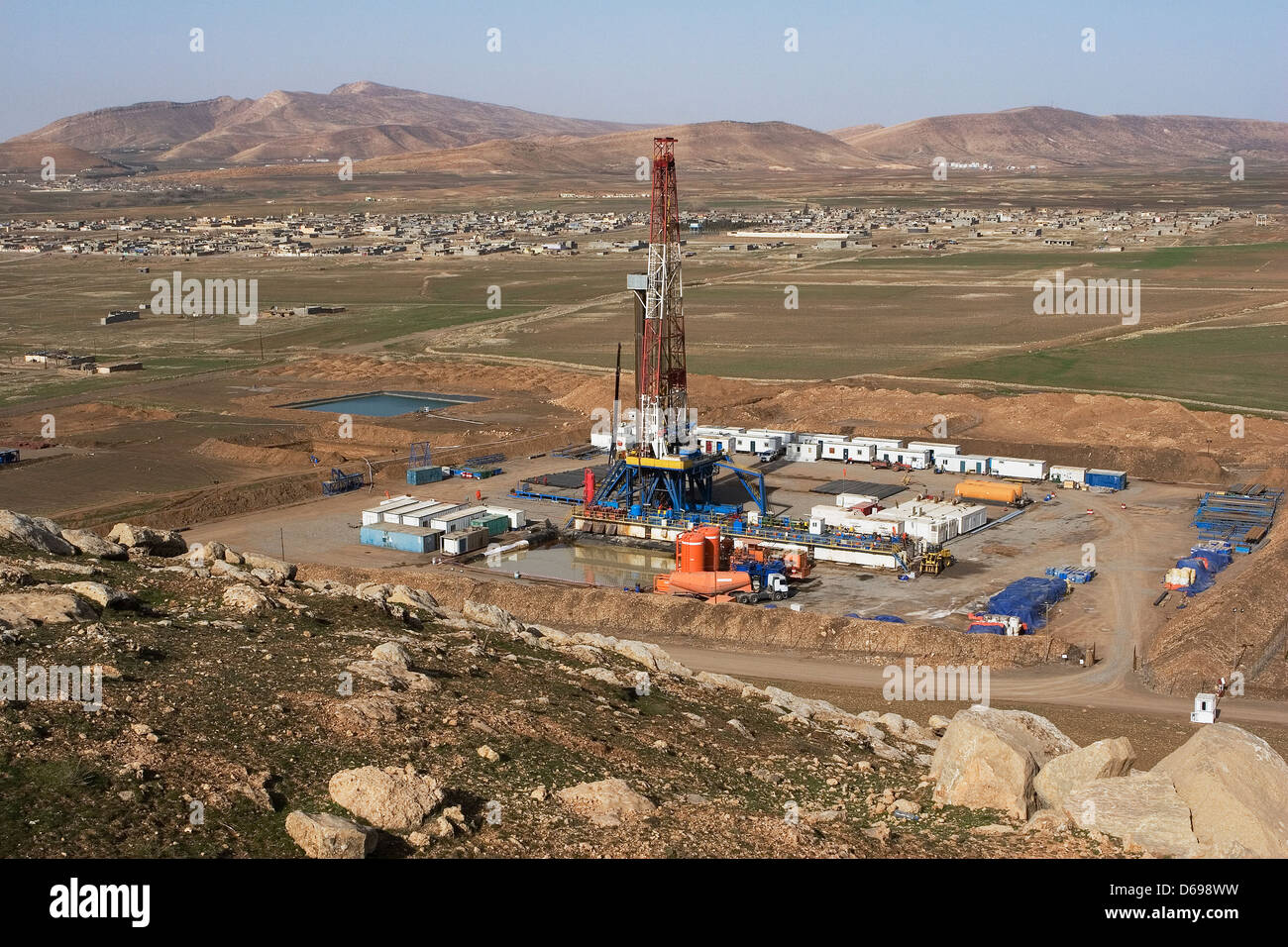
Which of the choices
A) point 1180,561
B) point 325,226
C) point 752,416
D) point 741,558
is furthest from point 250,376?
point 325,226

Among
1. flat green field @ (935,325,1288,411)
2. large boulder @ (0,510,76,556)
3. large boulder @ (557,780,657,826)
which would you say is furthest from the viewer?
flat green field @ (935,325,1288,411)

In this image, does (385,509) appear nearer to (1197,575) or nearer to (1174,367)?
(1197,575)

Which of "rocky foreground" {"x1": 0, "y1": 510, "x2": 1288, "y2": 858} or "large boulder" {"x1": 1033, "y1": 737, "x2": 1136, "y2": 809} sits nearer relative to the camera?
"rocky foreground" {"x1": 0, "y1": 510, "x2": 1288, "y2": 858}

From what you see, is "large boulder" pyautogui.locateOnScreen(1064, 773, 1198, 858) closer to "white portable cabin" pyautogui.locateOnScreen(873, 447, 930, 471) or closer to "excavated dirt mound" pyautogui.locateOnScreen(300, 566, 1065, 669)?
"excavated dirt mound" pyautogui.locateOnScreen(300, 566, 1065, 669)

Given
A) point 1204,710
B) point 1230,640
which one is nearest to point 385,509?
point 1230,640

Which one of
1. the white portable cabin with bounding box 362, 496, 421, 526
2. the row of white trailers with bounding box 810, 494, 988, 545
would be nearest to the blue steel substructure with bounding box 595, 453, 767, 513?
the row of white trailers with bounding box 810, 494, 988, 545
